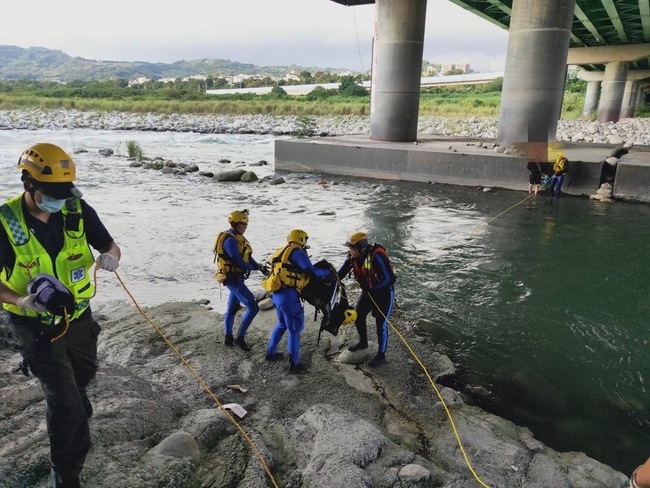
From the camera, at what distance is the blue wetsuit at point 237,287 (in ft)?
18.7

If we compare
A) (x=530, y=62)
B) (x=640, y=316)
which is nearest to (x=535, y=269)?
(x=640, y=316)

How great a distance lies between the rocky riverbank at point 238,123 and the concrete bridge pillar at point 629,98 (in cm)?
2748

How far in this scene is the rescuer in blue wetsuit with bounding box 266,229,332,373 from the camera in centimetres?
521

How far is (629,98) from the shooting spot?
72.6m

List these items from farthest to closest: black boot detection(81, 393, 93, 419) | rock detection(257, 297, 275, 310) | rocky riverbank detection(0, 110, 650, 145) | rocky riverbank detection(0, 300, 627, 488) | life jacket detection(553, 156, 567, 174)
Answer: rocky riverbank detection(0, 110, 650, 145) < life jacket detection(553, 156, 567, 174) < rock detection(257, 297, 275, 310) < black boot detection(81, 393, 93, 419) < rocky riverbank detection(0, 300, 627, 488)

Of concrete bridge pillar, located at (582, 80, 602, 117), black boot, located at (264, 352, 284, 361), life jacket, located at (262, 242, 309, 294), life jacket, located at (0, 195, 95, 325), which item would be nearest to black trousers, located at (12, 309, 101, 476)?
life jacket, located at (0, 195, 95, 325)

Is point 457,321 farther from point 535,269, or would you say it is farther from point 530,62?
point 530,62

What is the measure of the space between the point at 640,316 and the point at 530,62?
12.4 meters

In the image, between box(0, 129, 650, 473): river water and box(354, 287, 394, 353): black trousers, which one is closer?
box(0, 129, 650, 473): river water

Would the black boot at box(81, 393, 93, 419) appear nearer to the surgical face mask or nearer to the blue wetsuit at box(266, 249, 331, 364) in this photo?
the surgical face mask

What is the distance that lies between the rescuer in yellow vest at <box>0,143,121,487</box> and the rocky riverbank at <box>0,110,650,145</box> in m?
32.7

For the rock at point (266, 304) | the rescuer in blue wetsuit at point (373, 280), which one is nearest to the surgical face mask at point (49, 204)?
the rescuer in blue wetsuit at point (373, 280)

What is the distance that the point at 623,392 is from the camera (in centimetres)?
540

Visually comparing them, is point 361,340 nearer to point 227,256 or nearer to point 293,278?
point 293,278
